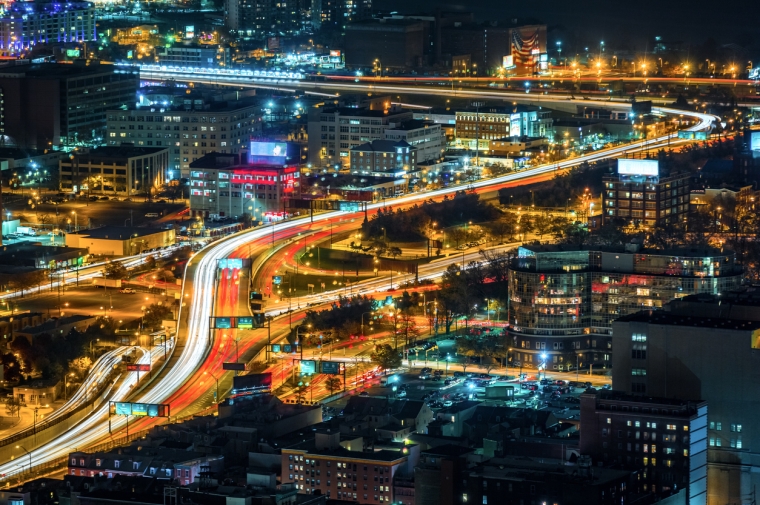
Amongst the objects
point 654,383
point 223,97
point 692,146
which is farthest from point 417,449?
point 223,97

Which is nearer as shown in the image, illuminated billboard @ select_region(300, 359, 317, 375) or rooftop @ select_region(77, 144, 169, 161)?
illuminated billboard @ select_region(300, 359, 317, 375)

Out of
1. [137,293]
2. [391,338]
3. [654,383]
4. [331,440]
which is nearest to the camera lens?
[331,440]

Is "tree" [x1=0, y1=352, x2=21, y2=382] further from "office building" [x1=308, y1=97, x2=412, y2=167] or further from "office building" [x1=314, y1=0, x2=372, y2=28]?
"office building" [x1=314, y1=0, x2=372, y2=28]

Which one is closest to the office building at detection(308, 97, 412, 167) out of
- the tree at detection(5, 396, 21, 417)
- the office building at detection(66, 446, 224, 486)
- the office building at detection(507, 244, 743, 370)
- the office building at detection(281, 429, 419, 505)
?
the office building at detection(507, 244, 743, 370)

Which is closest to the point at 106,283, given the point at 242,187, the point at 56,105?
the point at 242,187

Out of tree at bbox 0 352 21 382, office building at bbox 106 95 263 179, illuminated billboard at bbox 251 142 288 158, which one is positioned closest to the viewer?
tree at bbox 0 352 21 382

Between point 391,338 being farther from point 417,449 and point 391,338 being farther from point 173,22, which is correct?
point 173,22

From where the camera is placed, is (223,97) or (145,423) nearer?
(145,423)

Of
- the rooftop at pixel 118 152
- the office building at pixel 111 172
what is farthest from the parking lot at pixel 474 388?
the rooftop at pixel 118 152
